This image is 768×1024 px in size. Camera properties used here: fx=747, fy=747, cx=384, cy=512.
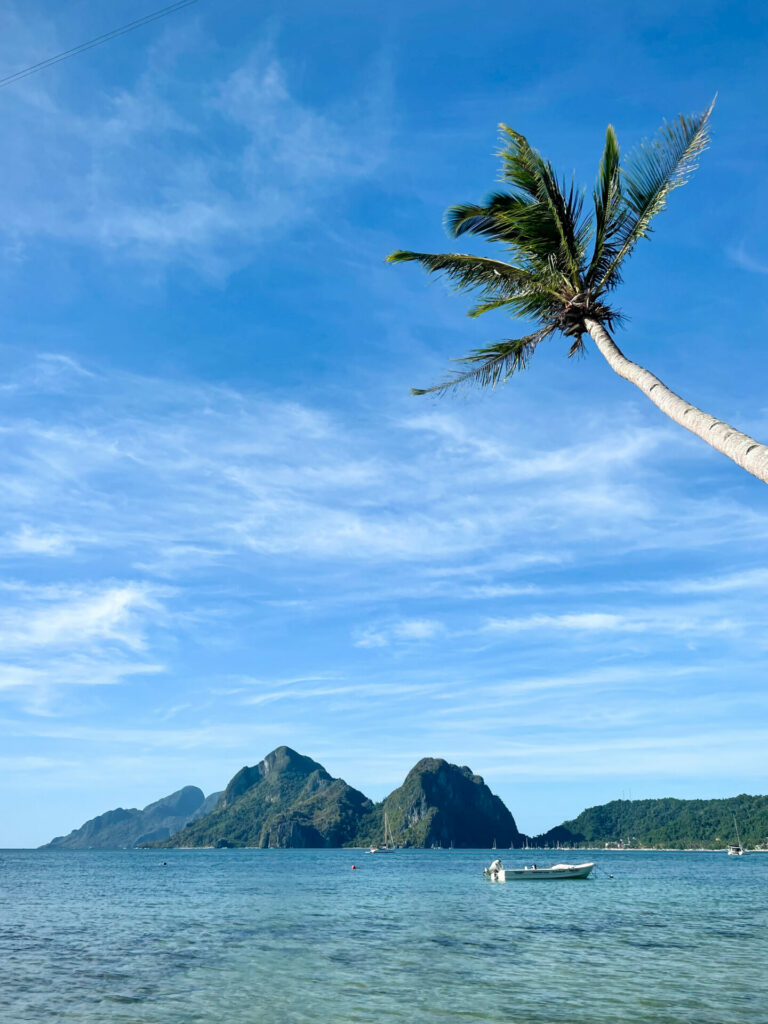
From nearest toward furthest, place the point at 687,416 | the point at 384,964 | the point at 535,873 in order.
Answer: the point at 687,416 → the point at 384,964 → the point at 535,873

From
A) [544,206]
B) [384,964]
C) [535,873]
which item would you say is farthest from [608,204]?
[535,873]

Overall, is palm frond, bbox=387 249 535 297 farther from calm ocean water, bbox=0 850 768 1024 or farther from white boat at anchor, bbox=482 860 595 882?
white boat at anchor, bbox=482 860 595 882

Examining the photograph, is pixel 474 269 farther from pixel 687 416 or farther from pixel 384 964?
pixel 384 964

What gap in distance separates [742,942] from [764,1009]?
12761 millimetres

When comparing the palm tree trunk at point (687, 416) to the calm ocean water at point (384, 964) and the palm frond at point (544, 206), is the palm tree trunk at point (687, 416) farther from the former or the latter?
the calm ocean water at point (384, 964)

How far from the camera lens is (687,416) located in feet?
31.9

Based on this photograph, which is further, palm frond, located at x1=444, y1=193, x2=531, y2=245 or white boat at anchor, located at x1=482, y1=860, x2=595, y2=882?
white boat at anchor, located at x1=482, y1=860, x2=595, y2=882

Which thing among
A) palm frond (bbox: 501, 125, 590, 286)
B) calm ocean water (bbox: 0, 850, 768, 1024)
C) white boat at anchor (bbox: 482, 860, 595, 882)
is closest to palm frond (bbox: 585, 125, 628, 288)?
palm frond (bbox: 501, 125, 590, 286)

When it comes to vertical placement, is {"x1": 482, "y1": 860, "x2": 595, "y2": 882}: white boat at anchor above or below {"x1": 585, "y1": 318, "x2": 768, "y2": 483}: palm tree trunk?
below

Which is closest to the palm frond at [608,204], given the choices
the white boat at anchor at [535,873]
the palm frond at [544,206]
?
the palm frond at [544,206]

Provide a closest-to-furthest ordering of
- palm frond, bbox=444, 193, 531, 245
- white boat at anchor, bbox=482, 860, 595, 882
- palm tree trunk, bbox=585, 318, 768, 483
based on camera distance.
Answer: palm tree trunk, bbox=585, 318, 768, 483
palm frond, bbox=444, 193, 531, 245
white boat at anchor, bbox=482, 860, 595, 882

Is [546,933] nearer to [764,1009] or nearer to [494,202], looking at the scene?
[764,1009]

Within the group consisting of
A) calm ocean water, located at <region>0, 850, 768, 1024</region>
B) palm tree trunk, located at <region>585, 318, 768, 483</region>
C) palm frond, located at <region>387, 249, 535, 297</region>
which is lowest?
calm ocean water, located at <region>0, 850, 768, 1024</region>

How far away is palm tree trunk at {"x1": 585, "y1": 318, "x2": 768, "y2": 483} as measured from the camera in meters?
→ 8.26
